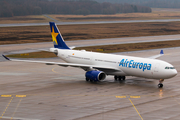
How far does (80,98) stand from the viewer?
112 ft

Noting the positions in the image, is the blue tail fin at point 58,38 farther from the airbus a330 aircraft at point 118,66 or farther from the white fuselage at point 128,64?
the white fuselage at point 128,64

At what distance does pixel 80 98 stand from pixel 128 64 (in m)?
10.4

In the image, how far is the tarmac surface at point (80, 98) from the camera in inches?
1094

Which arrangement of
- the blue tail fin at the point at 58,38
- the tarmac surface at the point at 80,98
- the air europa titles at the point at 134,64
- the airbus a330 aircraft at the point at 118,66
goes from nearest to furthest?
the tarmac surface at the point at 80,98, the airbus a330 aircraft at the point at 118,66, the air europa titles at the point at 134,64, the blue tail fin at the point at 58,38

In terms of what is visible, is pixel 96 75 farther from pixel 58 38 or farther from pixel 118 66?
pixel 58 38

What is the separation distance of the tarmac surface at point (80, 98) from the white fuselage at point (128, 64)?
2036 mm

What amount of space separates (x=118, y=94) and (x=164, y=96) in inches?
228

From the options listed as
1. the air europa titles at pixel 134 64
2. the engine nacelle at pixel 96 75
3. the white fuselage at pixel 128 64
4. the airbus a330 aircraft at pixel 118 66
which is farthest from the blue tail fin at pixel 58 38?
the air europa titles at pixel 134 64

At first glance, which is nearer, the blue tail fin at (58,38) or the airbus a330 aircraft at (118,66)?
the airbus a330 aircraft at (118,66)

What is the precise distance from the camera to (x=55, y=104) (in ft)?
103

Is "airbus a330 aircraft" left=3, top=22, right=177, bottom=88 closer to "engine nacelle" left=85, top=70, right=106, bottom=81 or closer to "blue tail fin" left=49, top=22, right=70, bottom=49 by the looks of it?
"engine nacelle" left=85, top=70, right=106, bottom=81

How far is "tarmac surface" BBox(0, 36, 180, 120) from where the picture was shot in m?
27.8

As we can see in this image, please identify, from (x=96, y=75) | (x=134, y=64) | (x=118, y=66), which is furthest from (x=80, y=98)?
(x=134, y=64)

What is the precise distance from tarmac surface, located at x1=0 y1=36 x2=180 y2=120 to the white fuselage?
2036 millimetres
